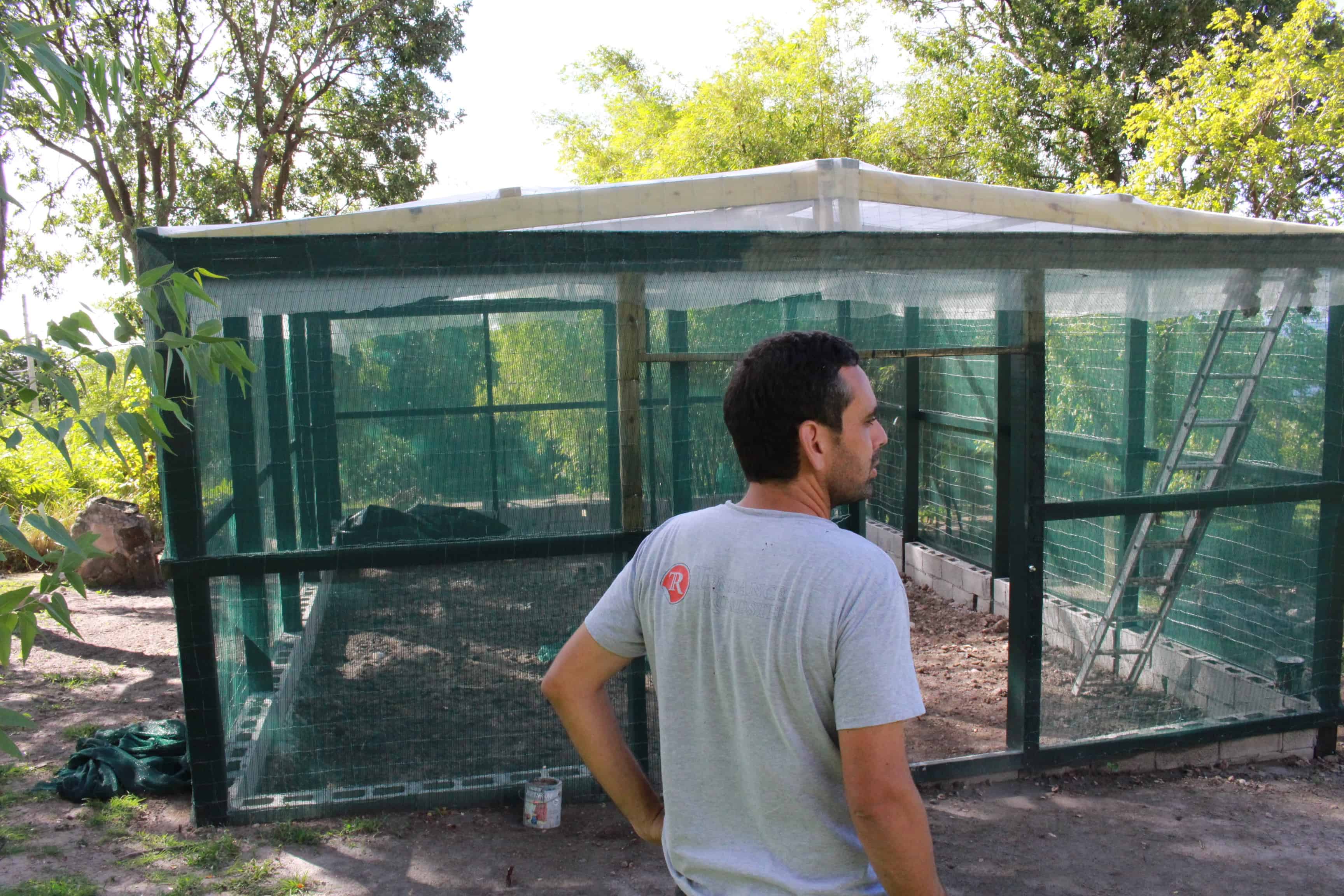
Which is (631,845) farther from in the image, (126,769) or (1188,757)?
(1188,757)

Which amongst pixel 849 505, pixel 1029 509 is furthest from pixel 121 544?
pixel 1029 509

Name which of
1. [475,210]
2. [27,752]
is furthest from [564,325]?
[27,752]

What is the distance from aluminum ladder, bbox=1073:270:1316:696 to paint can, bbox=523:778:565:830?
234cm

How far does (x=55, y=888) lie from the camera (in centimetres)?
349

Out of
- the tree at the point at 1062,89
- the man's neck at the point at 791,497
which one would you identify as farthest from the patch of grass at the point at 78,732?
the tree at the point at 1062,89

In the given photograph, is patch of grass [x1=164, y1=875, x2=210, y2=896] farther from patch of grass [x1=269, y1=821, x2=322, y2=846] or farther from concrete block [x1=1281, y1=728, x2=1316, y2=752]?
concrete block [x1=1281, y1=728, x2=1316, y2=752]

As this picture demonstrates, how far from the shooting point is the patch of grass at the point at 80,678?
19.6 feet

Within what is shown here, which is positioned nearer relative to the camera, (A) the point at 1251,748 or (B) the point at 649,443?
(B) the point at 649,443

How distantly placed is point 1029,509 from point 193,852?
350 centimetres

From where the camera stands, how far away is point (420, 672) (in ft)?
12.8

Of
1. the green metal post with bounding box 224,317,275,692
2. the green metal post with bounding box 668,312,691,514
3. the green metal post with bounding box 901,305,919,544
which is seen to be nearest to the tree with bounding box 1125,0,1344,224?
the green metal post with bounding box 901,305,919,544

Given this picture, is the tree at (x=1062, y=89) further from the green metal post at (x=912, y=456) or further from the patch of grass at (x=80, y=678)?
the patch of grass at (x=80, y=678)

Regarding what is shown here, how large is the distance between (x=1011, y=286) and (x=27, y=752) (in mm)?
5058

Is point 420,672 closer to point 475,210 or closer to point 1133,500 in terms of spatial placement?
point 475,210
